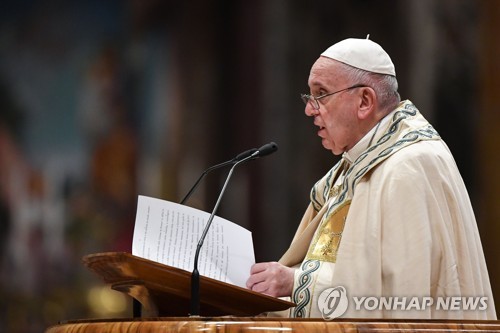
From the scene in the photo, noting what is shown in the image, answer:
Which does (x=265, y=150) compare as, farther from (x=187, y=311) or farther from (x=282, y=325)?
(x=282, y=325)

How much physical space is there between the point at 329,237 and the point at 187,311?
75cm

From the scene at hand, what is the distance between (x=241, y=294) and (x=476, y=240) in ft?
3.40

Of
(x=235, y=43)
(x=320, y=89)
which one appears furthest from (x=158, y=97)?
(x=320, y=89)

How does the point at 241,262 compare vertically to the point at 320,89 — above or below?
below

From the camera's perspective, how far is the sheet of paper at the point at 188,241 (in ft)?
10.3

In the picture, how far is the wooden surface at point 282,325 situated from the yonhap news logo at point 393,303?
75 cm

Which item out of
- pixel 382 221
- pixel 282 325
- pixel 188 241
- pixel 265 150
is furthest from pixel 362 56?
pixel 282 325

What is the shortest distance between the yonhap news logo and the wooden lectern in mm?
329

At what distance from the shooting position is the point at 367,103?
3.83 metres

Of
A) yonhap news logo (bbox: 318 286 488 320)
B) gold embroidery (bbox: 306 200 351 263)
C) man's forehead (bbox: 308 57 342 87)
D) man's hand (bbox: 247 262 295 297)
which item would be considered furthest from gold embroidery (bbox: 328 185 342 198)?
yonhap news logo (bbox: 318 286 488 320)

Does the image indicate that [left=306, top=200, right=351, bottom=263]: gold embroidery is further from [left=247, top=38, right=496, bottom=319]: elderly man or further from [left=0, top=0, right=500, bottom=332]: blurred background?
[left=0, top=0, right=500, bottom=332]: blurred background

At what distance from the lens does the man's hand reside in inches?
135

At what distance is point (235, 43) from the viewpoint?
34.7 ft

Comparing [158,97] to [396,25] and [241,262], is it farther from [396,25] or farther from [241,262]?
[241,262]
